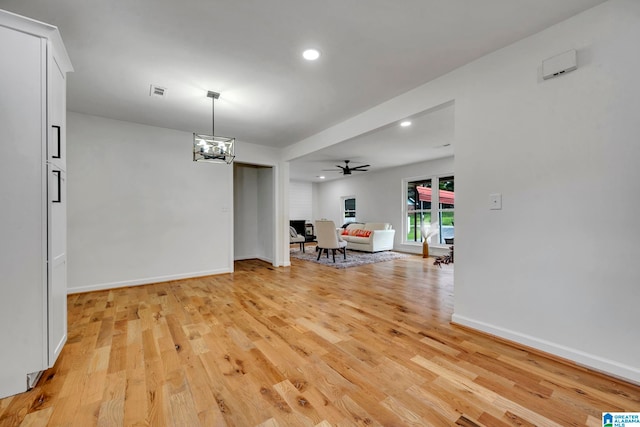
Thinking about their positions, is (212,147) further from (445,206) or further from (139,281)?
(445,206)

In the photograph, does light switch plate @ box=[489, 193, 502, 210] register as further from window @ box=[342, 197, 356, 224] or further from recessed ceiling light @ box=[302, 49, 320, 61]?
window @ box=[342, 197, 356, 224]

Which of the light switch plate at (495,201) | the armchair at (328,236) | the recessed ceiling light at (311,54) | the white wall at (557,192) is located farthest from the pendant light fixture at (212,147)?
the armchair at (328,236)

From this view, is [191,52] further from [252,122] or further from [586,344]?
[586,344]

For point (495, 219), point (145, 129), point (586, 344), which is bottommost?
point (586, 344)

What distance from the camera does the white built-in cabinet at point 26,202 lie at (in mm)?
1548

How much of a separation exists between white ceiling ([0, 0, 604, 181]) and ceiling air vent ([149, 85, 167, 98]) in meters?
0.06

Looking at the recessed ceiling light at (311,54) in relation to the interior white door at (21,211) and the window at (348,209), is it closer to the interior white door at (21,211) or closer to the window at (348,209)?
the interior white door at (21,211)

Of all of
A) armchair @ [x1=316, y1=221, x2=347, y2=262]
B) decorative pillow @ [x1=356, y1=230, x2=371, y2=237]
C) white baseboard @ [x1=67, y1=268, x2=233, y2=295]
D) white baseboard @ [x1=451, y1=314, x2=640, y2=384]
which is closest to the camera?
white baseboard @ [x1=451, y1=314, x2=640, y2=384]

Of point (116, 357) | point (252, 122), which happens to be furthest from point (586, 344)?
point (252, 122)

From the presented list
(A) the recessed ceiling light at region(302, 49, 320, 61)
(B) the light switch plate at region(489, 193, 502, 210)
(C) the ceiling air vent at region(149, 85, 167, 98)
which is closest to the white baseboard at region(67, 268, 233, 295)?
(C) the ceiling air vent at region(149, 85, 167, 98)

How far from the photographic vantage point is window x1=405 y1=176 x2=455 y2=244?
7.03 meters

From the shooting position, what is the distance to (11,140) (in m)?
1.57

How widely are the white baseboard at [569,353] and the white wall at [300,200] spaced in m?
8.71

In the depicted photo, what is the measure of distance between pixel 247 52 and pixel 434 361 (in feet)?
9.51
